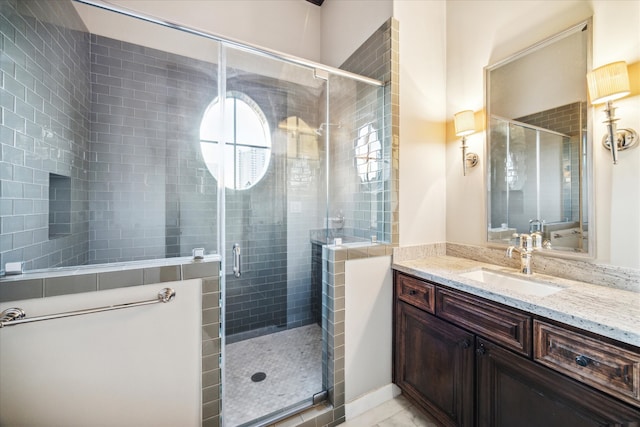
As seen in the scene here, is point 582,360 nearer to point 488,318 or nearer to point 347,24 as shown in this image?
point 488,318

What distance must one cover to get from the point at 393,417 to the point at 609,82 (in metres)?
2.20

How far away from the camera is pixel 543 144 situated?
1510 mm

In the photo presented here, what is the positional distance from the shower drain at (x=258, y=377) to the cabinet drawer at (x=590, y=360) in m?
1.73

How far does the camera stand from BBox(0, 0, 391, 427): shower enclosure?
1353mm

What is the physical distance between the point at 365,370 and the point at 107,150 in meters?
2.57

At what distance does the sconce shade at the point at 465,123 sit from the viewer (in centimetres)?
178

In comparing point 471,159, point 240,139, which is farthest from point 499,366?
point 240,139

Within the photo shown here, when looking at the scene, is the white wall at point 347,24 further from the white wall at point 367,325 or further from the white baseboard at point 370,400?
the white baseboard at point 370,400

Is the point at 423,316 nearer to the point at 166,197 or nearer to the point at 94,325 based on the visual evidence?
the point at 94,325

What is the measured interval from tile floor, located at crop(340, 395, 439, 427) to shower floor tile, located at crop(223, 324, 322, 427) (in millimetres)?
332

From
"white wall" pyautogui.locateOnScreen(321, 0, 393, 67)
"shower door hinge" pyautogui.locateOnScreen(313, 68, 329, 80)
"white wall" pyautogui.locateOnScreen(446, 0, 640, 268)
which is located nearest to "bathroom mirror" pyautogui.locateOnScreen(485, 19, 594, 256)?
"white wall" pyautogui.locateOnScreen(446, 0, 640, 268)

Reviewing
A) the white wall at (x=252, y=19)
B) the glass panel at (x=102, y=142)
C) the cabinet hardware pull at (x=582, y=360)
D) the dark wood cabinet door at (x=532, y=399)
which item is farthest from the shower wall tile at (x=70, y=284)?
the white wall at (x=252, y=19)

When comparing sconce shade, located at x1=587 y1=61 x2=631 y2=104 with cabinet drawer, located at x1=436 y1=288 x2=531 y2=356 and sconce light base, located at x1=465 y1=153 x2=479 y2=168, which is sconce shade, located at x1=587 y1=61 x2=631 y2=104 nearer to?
sconce light base, located at x1=465 y1=153 x2=479 y2=168

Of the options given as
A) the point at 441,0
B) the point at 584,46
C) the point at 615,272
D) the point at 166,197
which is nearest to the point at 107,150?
the point at 166,197
